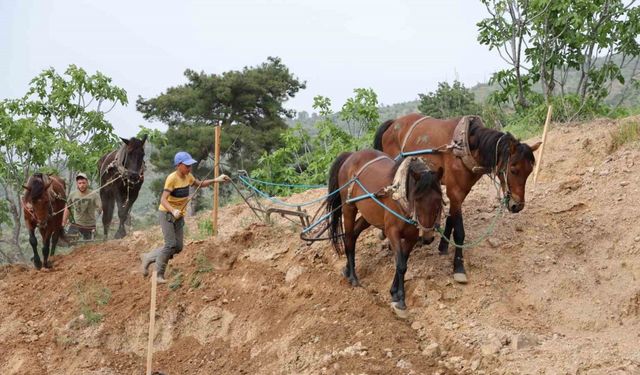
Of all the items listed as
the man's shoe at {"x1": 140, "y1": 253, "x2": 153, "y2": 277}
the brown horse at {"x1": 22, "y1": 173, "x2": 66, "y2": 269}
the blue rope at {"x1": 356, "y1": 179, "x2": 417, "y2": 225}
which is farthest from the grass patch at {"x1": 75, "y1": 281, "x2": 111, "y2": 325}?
the blue rope at {"x1": 356, "y1": 179, "x2": 417, "y2": 225}

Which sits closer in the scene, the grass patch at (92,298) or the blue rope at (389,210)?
the blue rope at (389,210)

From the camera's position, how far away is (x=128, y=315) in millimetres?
8562

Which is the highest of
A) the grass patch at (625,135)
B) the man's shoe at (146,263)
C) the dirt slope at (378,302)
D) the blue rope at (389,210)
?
the grass patch at (625,135)

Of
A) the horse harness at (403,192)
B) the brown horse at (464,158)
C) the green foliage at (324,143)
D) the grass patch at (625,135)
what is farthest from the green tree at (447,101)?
the horse harness at (403,192)

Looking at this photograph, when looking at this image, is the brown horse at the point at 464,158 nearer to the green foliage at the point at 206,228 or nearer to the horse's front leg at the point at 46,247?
the green foliage at the point at 206,228

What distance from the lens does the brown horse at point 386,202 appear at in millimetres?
6734

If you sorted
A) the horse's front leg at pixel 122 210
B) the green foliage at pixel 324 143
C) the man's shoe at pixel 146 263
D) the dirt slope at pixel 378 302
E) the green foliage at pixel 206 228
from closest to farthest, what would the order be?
the dirt slope at pixel 378 302, the man's shoe at pixel 146 263, the green foliage at pixel 206 228, the horse's front leg at pixel 122 210, the green foliage at pixel 324 143

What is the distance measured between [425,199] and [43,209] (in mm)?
6981

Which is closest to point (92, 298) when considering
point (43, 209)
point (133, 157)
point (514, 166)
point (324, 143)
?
point (43, 209)

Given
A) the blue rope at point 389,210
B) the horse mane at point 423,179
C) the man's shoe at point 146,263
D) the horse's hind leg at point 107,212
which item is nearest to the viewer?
the horse mane at point 423,179

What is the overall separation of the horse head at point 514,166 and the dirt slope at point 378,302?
1.01 m

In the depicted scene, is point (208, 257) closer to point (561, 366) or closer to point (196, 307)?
point (196, 307)

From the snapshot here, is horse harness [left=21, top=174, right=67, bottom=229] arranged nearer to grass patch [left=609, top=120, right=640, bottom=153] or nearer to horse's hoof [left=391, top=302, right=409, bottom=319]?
horse's hoof [left=391, top=302, right=409, bottom=319]

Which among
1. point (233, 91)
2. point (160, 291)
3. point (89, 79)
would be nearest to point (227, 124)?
point (233, 91)
